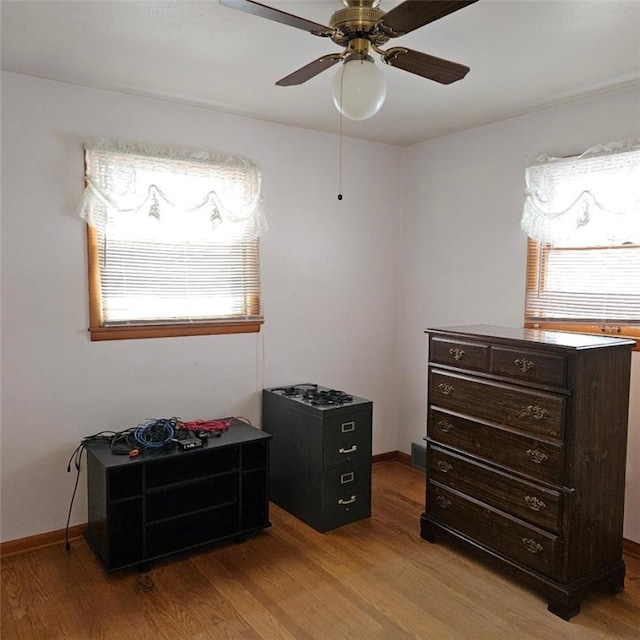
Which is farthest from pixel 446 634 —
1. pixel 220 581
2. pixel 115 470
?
pixel 115 470

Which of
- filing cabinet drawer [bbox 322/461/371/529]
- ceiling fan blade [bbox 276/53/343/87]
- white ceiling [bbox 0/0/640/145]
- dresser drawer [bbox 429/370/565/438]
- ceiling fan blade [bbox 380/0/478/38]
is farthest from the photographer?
filing cabinet drawer [bbox 322/461/371/529]

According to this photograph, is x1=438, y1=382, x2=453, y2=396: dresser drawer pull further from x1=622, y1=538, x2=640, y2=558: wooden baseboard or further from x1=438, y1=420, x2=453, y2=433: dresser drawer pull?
x1=622, y1=538, x2=640, y2=558: wooden baseboard

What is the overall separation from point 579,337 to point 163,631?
233 cm

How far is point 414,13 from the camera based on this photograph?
1667 mm

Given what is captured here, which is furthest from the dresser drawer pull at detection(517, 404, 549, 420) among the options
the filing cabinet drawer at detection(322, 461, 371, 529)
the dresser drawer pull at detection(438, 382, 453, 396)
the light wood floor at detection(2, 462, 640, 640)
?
the filing cabinet drawer at detection(322, 461, 371, 529)

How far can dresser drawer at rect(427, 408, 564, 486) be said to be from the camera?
8.23 feet

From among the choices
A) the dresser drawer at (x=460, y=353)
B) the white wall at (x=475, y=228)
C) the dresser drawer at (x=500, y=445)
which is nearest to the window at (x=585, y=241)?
the white wall at (x=475, y=228)

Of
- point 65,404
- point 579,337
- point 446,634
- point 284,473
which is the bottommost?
point 446,634

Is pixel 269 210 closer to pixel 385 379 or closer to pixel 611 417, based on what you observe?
pixel 385 379

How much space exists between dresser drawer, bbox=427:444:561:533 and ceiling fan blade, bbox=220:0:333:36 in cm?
212

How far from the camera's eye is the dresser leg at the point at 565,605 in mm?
2457

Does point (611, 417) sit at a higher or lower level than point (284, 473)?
higher

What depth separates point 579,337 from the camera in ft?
8.98

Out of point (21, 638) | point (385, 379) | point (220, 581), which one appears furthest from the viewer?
point (385, 379)
